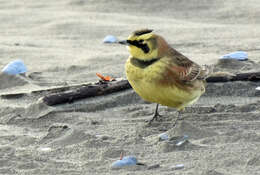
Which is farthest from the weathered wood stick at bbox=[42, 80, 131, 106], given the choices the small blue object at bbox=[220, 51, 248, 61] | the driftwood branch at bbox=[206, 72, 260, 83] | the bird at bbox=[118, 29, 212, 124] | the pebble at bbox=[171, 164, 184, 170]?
the pebble at bbox=[171, 164, 184, 170]

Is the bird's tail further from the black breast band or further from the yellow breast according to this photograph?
the black breast band

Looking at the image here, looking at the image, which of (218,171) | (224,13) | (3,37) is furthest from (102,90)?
(224,13)

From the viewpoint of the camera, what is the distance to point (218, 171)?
4145mm

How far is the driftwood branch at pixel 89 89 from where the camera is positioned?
6031 millimetres

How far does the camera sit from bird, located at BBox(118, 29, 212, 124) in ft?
17.3

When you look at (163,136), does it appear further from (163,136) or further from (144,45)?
(144,45)

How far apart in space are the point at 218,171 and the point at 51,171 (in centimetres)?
122

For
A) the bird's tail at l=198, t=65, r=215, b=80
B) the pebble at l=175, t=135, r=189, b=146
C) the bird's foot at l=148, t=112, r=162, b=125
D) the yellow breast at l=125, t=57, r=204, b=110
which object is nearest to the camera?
the pebble at l=175, t=135, r=189, b=146

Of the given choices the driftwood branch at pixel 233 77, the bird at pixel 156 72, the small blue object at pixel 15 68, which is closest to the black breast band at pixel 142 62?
the bird at pixel 156 72

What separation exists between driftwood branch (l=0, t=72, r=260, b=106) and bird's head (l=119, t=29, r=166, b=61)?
3.06ft

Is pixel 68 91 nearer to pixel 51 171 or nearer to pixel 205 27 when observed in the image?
pixel 51 171

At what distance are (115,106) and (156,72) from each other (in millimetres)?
999

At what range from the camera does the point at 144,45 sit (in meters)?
5.38

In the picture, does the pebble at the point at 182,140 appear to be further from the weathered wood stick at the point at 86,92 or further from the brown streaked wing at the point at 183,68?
the weathered wood stick at the point at 86,92
